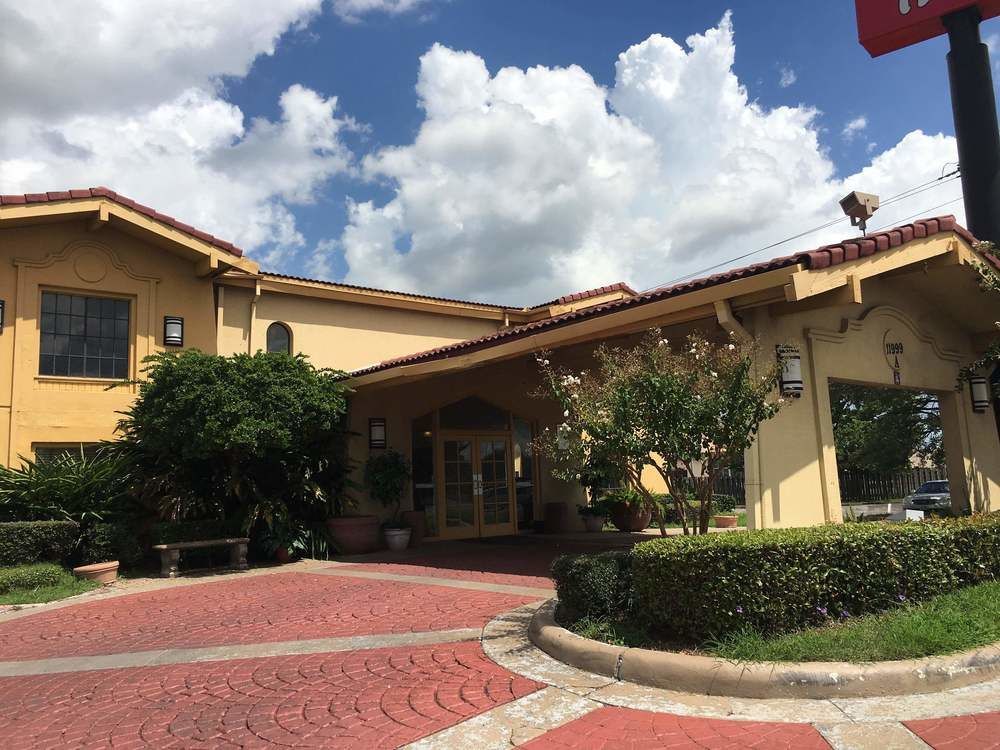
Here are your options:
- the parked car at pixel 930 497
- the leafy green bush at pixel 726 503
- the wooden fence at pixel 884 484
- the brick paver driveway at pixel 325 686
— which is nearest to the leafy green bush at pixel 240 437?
the brick paver driveway at pixel 325 686

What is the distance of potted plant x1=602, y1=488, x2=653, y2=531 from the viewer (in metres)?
16.4

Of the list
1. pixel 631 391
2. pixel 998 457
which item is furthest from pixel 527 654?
pixel 998 457

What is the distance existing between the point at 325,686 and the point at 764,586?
3135 mm

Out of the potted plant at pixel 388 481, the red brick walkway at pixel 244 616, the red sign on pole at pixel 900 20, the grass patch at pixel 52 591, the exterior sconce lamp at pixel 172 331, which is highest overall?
the red sign on pole at pixel 900 20

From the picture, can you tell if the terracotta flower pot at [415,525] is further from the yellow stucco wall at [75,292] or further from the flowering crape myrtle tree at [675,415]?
the flowering crape myrtle tree at [675,415]

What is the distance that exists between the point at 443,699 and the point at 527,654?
3.54 ft

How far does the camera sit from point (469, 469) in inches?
606

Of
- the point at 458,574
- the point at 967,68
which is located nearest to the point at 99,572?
the point at 458,574

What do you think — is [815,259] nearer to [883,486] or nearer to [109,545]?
[109,545]

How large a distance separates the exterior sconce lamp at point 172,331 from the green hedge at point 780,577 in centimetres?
1095

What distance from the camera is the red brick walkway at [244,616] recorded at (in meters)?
6.66

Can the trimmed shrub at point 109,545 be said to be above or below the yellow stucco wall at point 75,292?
below

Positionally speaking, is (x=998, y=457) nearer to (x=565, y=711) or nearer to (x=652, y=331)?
(x=652, y=331)

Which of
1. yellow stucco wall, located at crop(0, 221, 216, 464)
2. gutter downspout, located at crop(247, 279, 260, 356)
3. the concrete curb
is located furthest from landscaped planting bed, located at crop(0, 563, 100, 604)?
the concrete curb
